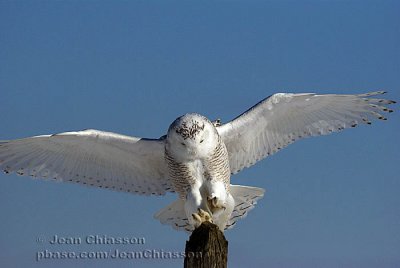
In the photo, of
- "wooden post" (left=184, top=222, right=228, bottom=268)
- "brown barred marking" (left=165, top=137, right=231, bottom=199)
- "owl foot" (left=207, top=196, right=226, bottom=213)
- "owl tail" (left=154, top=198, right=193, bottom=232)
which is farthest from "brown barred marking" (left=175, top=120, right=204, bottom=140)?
"wooden post" (left=184, top=222, right=228, bottom=268)

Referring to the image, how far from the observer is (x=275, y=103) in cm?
1046

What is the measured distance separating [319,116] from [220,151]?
190cm

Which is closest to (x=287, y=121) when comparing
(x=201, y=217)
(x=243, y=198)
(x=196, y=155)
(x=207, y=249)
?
(x=243, y=198)

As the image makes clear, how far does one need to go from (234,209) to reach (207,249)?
13.0 ft

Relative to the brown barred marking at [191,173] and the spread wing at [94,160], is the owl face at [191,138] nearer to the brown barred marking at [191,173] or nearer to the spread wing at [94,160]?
the brown barred marking at [191,173]

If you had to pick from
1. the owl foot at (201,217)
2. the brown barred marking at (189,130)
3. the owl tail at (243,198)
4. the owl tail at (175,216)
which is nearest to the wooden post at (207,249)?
the owl foot at (201,217)

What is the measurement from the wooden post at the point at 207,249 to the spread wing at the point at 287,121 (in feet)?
12.2

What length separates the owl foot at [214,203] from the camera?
952 centimetres

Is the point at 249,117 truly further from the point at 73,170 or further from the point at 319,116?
the point at 73,170

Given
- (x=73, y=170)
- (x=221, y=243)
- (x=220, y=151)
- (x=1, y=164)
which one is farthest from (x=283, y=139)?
(x=221, y=243)

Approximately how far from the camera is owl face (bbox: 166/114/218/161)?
929cm

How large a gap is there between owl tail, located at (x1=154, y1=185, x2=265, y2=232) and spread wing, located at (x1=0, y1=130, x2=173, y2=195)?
30 cm

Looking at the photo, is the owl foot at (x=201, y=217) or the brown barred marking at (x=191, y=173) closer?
the owl foot at (x=201, y=217)

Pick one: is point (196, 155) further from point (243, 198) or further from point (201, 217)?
point (243, 198)
